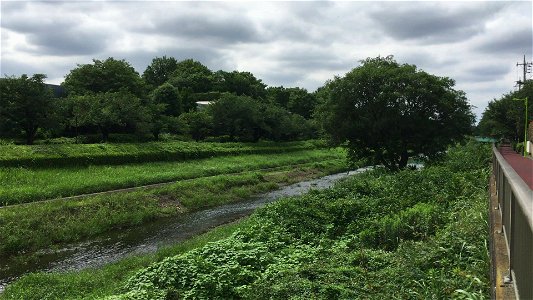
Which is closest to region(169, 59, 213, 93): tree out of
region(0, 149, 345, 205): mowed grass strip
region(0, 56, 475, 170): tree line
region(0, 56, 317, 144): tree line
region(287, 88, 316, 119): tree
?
region(0, 56, 317, 144): tree line

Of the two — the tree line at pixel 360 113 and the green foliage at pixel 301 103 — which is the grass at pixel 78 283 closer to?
the tree line at pixel 360 113

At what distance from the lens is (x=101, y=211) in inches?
840

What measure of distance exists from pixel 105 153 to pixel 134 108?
38.3 ft

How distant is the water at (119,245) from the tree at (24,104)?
60.7 feet

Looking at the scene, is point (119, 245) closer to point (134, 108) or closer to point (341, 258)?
point (341, 258)

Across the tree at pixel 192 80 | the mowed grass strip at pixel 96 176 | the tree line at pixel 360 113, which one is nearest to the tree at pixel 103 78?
the tree line at pixel 360 113

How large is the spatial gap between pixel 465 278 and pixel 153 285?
671 cm

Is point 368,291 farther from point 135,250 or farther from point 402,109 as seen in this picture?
point 402,109

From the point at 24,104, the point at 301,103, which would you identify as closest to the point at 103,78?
the point at 24,104

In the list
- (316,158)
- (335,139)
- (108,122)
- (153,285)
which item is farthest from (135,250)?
(316,158)

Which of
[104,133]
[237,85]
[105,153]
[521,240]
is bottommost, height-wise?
[521,240]

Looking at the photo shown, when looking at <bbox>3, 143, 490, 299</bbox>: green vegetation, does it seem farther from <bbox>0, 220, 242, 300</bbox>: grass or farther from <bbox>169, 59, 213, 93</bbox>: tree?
<bbox>169, 59, 213, 93</bbox>: tree

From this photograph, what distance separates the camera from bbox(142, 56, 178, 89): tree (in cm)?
10427

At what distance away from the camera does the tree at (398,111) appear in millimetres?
28641
